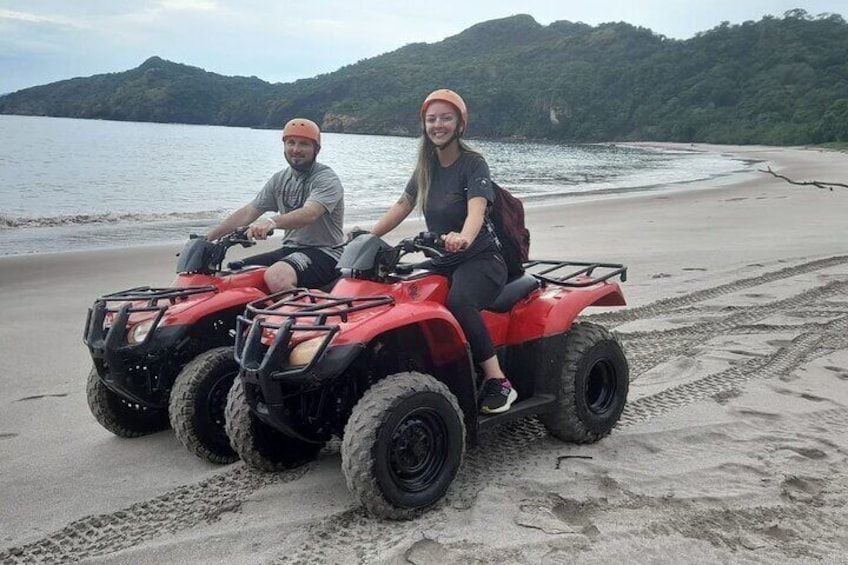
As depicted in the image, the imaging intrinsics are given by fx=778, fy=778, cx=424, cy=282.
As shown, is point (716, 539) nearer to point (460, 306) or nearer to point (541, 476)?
point (541, 476)

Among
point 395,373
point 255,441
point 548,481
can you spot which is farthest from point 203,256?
point 548,481

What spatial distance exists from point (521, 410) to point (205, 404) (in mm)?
1663

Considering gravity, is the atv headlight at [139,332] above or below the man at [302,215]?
below

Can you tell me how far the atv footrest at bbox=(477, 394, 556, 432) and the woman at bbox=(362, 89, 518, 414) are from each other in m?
0.05

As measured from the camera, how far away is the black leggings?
152 inches

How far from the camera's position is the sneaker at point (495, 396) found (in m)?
3.91

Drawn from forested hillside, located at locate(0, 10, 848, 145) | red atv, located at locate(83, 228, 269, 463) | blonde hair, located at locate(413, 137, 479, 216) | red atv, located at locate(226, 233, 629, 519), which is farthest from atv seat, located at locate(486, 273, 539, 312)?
forested hillside, located at locate(0, 10, 848, 145)

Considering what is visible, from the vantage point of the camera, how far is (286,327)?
3.31m

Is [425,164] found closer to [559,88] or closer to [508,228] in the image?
[508,228]

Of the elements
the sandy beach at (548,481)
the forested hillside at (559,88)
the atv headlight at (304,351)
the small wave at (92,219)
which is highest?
the forested hillside at (559,88)

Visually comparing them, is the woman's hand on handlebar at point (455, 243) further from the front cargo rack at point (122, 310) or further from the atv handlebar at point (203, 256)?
the atv handlebar at point (203, 256)

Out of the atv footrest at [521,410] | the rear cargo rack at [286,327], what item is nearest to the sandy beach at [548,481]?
the atv footrest at [521,410]

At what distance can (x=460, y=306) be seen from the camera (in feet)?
12.6

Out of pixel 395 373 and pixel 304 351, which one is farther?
pixel 395 373
